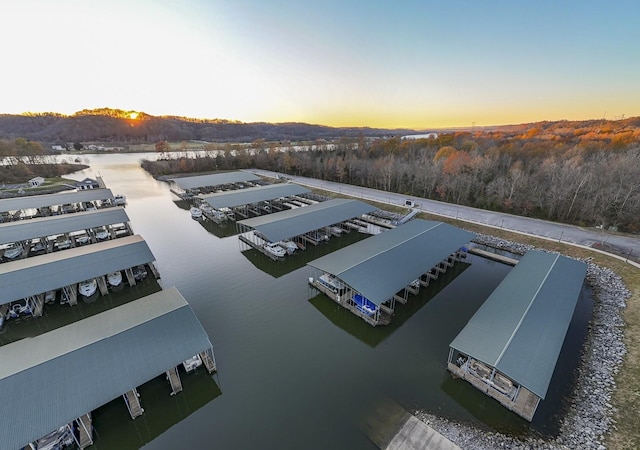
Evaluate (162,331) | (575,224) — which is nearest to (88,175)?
(162,331)

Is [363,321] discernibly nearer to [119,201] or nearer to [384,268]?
[384,268]

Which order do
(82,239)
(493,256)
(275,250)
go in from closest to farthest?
1. (493,256)
2. (275,250)
3. (82,239)

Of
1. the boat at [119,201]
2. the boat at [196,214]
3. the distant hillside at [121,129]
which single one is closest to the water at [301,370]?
the boat at [196,214]

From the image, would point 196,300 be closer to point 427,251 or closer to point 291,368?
point 291,368

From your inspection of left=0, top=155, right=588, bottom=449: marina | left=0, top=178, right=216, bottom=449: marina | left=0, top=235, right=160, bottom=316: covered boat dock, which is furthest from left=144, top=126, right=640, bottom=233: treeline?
left=0, top=235, right=160, bottom=316: covered boat dock

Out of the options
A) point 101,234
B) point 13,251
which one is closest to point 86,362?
point 101,234

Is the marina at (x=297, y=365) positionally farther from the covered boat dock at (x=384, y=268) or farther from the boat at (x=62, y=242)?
the boat at (x=62, y=242)

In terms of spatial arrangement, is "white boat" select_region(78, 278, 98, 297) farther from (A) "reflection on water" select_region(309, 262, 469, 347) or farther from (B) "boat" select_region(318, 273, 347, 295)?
(B) "boat" select_region(318, 273, 347, 295)
